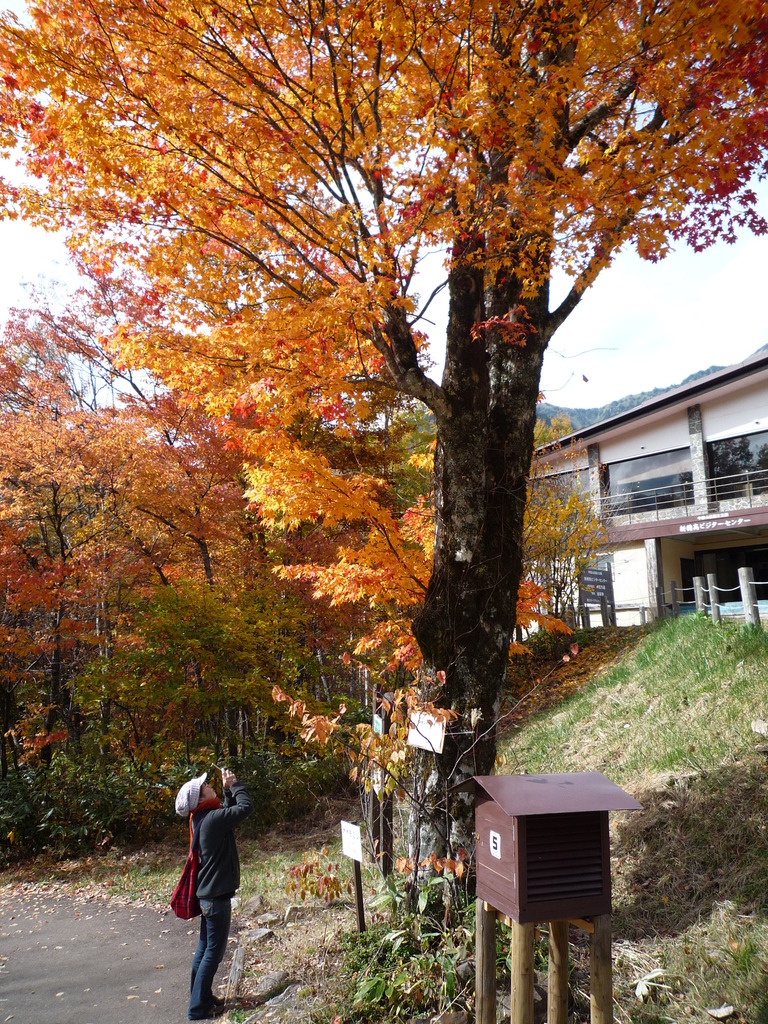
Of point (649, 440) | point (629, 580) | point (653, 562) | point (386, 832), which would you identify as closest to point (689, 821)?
point (386, 832)

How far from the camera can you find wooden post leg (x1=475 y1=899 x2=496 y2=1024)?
3.49 metres

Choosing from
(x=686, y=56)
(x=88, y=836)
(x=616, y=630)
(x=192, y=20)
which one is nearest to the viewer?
(x=192, y=20)

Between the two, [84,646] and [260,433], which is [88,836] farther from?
[260,433]

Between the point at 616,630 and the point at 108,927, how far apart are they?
13.0 m

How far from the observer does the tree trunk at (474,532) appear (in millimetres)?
4973

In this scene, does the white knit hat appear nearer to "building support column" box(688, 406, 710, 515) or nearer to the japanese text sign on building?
the japanese text sign on building

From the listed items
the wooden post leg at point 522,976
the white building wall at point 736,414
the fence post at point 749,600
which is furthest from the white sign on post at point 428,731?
the white building wall at point 736,414

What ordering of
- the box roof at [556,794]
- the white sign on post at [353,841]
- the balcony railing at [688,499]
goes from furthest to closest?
the balcony railing at [688,499]
the white sign on post at [353,841]
the box roof at [556,794]

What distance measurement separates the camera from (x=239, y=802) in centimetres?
504

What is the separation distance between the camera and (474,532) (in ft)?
17.5

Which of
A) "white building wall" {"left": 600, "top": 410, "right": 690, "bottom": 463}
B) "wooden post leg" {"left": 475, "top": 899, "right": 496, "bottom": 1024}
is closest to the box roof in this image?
"wooden post leg" {"left": 475, "top": 899, "right": 496, "bottom": 1024}

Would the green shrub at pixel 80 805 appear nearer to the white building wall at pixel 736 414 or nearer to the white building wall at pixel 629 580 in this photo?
the white building wall at pixel 629 580

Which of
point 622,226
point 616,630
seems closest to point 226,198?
point 622,226

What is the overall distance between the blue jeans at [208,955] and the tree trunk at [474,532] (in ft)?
5.06
